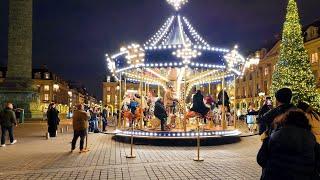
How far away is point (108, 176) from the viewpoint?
33.9 feet

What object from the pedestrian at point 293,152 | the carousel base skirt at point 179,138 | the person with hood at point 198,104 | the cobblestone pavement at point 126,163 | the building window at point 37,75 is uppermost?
the building window at point 37,75

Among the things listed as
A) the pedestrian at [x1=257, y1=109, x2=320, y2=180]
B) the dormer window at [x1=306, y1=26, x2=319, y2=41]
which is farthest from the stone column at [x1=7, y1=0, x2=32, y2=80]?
the pedestrian at [x1=257, y1=109, x2=320, y2=180]

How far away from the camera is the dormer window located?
193ft

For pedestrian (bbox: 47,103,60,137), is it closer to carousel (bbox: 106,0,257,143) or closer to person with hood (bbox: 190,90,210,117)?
carousel (bbox: 106,0,257,143)

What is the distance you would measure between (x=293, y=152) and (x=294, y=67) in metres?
30.0

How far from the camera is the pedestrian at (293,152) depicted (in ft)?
16.3

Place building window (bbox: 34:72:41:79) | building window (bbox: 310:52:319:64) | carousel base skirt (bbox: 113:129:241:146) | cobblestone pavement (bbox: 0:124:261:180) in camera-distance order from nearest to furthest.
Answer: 1. cobblestone pavement (bbox: 0:124:261:180)
2. carousel base skirt (bbox: 113:129:241:146)
3. building window (bbox: 310:52:319:64)
4. building window (bbox: 34:72:41:79)

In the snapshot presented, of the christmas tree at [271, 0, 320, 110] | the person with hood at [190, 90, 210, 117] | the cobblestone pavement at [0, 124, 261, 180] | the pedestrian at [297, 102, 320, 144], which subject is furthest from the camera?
the christmas tree at [271, 0, 320, 110]

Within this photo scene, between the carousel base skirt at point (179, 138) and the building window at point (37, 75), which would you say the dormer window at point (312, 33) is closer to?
the carousel base skirt at point (179, 138)

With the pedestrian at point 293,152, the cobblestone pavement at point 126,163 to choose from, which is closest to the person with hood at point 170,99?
the cobblestone pavement at point 126,163

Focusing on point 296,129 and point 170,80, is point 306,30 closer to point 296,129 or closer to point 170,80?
point 170,80

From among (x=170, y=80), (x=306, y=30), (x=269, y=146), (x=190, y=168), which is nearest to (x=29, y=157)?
(x=190, y=168)

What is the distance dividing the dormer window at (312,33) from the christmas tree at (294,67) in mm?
27129

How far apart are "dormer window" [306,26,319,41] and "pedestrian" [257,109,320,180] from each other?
5758cm
